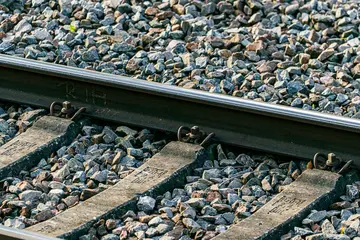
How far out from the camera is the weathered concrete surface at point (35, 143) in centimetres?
579

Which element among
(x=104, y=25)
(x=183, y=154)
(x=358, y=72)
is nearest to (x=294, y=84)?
(x=358, y=72)

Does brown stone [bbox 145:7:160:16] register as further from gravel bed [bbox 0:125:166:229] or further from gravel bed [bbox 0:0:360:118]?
gravel bed [bbox 0:125:166:229]

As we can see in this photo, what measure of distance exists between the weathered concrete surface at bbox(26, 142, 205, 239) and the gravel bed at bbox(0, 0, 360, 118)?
0.76 m

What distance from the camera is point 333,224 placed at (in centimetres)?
521

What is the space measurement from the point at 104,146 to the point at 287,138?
1.04 meters

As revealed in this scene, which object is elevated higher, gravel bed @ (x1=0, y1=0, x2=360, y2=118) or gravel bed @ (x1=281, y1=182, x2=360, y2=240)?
gravel bed @ (x1=0, y1=0, x2=360, y2=118)

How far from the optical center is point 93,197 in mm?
5453

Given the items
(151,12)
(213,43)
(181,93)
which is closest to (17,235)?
(181,93)

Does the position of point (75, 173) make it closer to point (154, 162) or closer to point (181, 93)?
point (154, 162)

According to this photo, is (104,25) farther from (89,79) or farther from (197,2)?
(89,79)

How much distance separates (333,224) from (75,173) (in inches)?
56.2

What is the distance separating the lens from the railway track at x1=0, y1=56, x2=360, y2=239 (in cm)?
524

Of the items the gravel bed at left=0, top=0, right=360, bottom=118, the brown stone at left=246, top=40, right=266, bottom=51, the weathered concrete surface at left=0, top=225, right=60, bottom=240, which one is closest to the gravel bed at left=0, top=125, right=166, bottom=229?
the weathered concrete surface at left=0, top=225, right=60, bottom=240

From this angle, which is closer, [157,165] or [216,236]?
[216,236]
